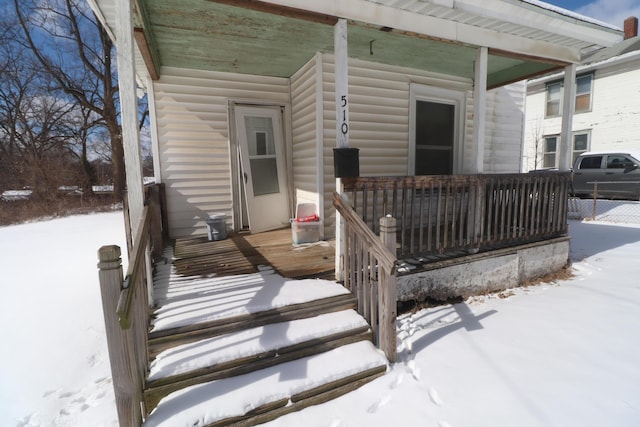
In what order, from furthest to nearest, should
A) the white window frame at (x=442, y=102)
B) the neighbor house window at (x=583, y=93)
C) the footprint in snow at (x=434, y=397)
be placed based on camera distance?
the neighbor house window at (x=583, y=93) < the white window frame at (x=442, y=102) < the footprint in snow at (x=434, y=397)

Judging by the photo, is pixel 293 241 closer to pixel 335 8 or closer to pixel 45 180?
pixel 335 8

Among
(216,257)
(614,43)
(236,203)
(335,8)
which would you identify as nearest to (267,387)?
(216,257)

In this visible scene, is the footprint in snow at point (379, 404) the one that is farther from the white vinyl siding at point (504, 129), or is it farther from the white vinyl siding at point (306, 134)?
the white vinyl siding at point (504, 129)

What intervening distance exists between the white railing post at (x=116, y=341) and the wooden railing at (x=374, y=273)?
1.63 meters

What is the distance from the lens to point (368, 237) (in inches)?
95.9

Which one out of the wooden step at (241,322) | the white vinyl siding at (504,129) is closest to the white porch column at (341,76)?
the wooden step at (241,322)

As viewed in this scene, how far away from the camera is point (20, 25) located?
1229 cm

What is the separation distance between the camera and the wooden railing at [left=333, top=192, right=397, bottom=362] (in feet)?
7.49

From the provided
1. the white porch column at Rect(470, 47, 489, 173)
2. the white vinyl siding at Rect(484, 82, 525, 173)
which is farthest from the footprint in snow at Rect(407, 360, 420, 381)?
the white vinyl siding at Rect(484, 82, 525, 173)

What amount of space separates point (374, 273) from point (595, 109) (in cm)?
1295

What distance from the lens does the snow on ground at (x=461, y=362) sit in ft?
6.24

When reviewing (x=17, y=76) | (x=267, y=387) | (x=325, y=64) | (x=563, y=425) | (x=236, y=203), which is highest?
(x=17, y=76)

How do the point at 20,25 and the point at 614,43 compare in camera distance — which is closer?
the point at 614,43

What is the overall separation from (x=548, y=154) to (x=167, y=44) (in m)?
14.0
